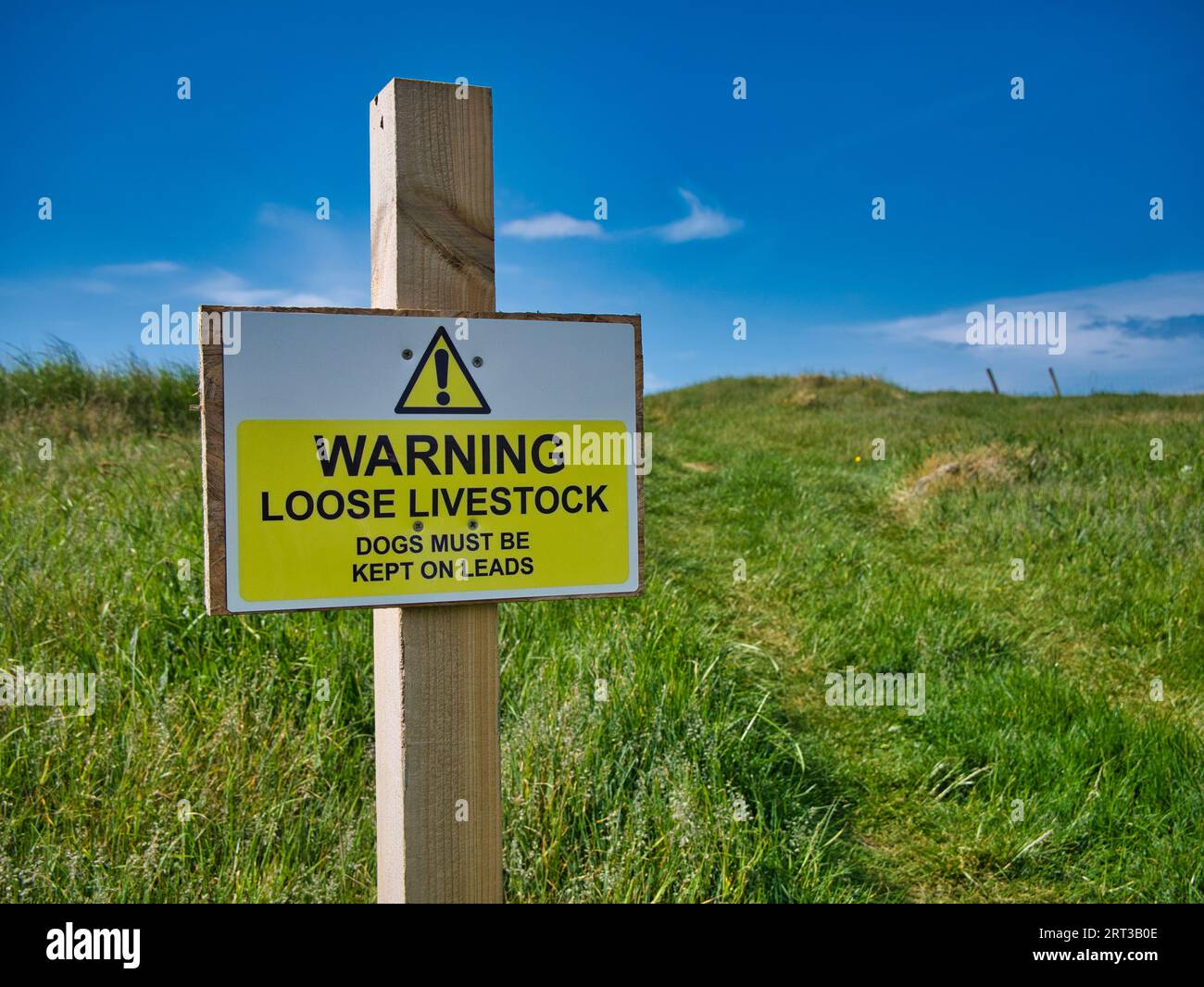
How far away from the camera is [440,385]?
1735 mm

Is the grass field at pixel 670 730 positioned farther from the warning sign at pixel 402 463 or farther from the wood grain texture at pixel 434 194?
the wood grain texture at pixel 434 194

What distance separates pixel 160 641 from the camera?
355cm

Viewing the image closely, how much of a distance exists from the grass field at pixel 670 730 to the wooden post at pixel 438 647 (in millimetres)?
849

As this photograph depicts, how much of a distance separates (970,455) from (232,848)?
8.78m

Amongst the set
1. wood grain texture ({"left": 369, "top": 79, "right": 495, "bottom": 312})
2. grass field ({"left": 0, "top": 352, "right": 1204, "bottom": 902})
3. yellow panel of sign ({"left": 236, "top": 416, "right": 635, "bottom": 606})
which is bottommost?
grass field ({"left": 0, "top": 352, "right": 1204, "bottom": 902})

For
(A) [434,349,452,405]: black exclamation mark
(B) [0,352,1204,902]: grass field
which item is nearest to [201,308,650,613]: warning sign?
(A) [434,349,452,405]: black exclamation mark

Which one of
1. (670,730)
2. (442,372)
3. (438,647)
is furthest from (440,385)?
(670,730)

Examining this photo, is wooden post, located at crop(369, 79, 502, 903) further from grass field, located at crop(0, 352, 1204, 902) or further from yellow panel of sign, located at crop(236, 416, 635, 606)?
grass field, located at crop(0, 352, 1204, 902)

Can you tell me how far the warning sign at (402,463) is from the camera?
166cm

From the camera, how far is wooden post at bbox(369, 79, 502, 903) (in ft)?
5.60

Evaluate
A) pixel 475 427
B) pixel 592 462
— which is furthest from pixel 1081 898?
pixel 475 427

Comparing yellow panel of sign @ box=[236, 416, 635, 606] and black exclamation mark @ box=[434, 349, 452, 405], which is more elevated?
black exclamation mark @ box=[434, 349, 452, 405]

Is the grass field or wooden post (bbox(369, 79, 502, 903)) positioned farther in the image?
the grass field

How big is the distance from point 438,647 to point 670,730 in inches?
61.6
